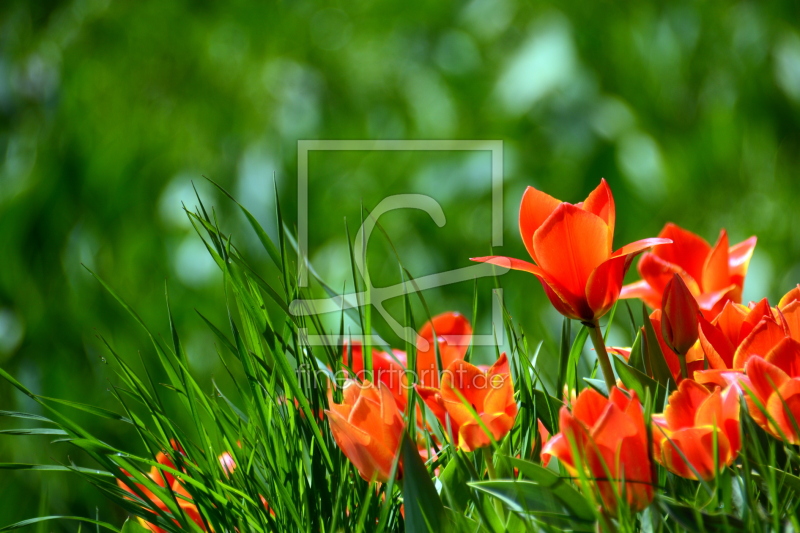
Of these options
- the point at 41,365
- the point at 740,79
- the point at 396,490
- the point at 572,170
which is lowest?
the point at 41,365

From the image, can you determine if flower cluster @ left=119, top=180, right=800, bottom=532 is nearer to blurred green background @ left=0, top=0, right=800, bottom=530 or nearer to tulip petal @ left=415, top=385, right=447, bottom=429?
tulip petal @ left=415, top=385, right=447, bottom=429

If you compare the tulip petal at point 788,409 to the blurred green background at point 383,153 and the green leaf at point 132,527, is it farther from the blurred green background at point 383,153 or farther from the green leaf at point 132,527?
the blurred green background at point 383,153

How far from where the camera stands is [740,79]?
1.07m

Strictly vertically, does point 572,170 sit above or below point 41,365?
above

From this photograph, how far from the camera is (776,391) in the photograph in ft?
0.63

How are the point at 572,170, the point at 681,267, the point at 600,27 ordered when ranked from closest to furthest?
1. the point at 681,267
2. the point at 572,170
3. the point at 600,27

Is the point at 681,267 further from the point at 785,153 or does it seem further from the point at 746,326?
the point at 785,153

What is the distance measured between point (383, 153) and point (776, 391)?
1012 millimetres

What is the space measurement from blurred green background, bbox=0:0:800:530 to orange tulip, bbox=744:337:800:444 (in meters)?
0.60

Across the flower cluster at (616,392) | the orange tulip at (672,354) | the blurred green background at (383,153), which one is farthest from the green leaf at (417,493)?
the blurred green background at (383,153)

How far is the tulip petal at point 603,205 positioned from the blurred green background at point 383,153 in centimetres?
56

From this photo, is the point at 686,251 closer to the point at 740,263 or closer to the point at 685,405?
the point at 740,263

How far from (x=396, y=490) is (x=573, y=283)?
91mm

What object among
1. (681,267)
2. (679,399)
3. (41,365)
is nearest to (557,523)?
(679,399)
